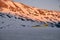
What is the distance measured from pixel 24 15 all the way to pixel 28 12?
0.19 m

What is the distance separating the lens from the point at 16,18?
602 centimetres

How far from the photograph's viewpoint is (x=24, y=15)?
20.2ft

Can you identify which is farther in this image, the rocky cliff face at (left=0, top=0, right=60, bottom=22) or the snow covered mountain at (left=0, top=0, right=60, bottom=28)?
the rocky cliff face at (left=0, top=0, right=60, bottom=22)

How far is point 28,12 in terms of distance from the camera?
621 centimetres

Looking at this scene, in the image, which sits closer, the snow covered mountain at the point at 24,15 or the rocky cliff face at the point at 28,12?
the snow covered mountain at the point at 24,15

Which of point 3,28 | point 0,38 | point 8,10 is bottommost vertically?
point 0,38

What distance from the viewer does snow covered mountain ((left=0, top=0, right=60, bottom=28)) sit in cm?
592

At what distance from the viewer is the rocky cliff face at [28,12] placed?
19.9 feet

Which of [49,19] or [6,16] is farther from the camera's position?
[49,19]

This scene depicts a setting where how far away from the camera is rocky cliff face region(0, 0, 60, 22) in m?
6.07

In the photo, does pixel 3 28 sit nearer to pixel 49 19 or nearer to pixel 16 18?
pixel 16 18

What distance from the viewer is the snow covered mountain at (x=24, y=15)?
5922 millimetres

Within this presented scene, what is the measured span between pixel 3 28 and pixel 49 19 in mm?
1748

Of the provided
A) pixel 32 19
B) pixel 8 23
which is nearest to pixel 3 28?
pixel 8 23
